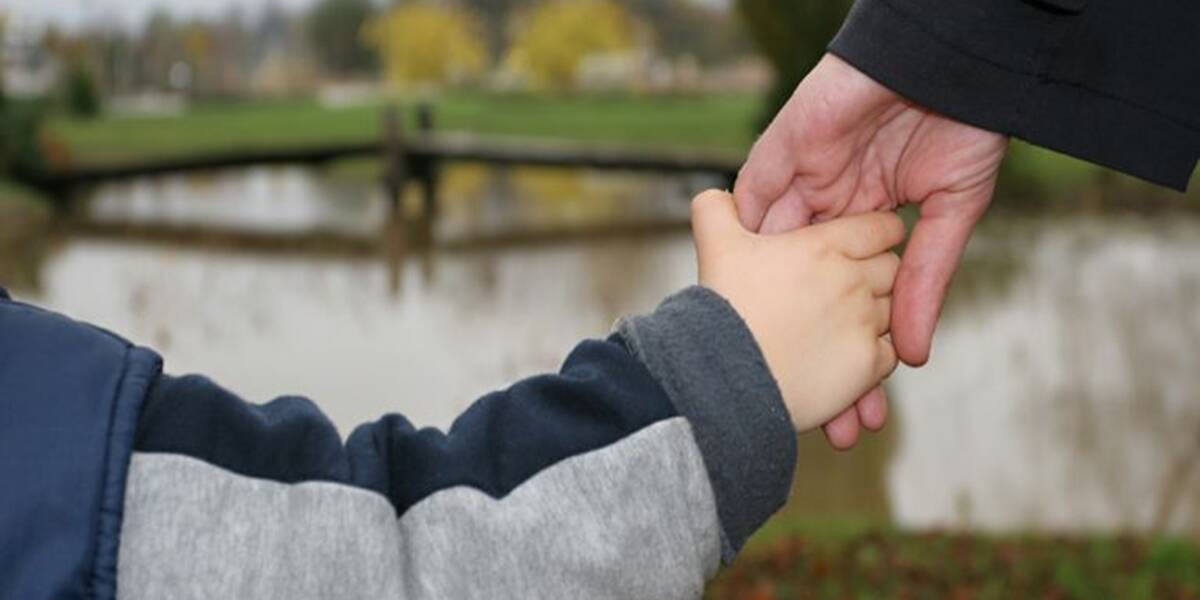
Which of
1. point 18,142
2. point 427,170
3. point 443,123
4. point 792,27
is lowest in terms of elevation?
point 443,123

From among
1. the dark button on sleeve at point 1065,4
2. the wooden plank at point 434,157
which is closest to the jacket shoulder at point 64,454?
the dark button on sleeve at point 1065,4

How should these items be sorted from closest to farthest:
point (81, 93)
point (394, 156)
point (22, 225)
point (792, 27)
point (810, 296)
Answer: point (810, 296), point (792, 27), point (22, 225), point (394, 156), point (81, 93)

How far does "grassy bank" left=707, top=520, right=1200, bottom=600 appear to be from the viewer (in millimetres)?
3291

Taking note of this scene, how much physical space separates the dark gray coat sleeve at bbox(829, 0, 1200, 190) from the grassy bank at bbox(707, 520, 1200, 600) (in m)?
2.36

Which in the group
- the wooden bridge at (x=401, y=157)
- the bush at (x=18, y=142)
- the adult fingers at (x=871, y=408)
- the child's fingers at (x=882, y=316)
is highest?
the child's fingers at (x=882, y=316)

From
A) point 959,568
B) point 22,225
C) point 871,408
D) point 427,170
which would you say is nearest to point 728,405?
point 871,408

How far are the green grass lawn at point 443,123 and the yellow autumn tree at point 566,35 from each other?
0.61 m

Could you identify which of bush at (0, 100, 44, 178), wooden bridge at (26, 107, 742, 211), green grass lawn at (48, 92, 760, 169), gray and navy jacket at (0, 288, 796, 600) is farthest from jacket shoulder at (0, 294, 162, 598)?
green grass lawn at (48, 92, 760, 169)

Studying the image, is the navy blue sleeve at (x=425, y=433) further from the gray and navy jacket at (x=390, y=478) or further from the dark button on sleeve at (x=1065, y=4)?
the dark button on sleeve at (x=1065, y=4)

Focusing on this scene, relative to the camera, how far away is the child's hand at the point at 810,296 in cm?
76

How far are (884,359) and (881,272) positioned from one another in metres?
0.05

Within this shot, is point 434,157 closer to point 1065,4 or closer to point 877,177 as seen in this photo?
point 877,177

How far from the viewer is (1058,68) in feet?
2.99

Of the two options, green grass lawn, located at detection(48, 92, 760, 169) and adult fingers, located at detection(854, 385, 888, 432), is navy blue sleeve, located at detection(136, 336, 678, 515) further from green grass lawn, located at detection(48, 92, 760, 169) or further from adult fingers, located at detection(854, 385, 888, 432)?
green grass lawn, located at detection(48, 92, 760, 169)
